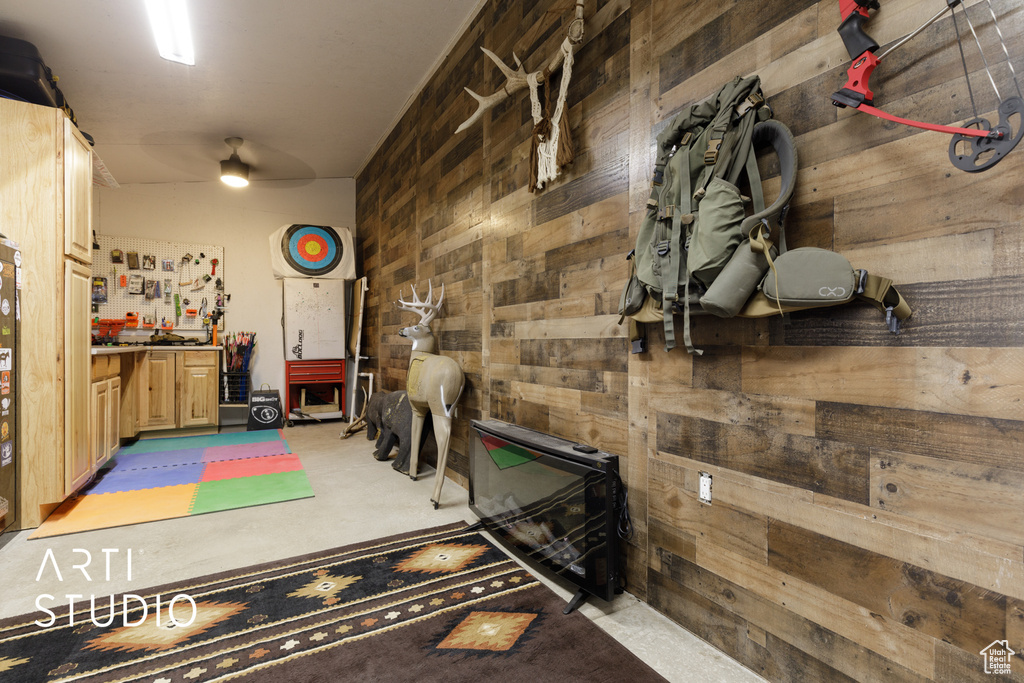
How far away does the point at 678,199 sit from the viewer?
156 cm

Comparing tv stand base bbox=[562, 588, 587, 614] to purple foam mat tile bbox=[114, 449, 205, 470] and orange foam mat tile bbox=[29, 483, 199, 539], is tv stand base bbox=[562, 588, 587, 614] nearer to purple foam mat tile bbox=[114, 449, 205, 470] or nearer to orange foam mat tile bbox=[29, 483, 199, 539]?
orange foam mat tile bbox=[29, 483, 199, 539]

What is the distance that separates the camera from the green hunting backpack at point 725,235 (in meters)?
1.20

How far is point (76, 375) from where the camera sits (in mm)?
2875

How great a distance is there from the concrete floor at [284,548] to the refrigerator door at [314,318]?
2.56 meters

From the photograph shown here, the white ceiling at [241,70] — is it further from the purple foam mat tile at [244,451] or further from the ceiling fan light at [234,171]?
the purple foam mat tile at [244,451]

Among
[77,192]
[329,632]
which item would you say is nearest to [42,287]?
[77,192]

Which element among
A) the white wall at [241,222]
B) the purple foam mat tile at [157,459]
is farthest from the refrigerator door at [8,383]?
the white wall at [241,222]

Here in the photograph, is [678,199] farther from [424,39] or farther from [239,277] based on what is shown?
[239,277]

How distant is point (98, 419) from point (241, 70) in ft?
8.70

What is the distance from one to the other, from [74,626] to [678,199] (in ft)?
8.26

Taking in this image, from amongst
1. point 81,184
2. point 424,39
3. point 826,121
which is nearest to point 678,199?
point 826,121

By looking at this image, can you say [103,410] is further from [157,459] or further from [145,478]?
[157,459]

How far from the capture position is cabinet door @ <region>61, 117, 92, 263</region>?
108 inches

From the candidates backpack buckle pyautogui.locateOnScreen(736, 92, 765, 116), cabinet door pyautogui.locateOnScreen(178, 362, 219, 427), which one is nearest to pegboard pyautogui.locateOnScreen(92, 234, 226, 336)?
cabinet door pyautogui.locateOnScreen(178, 362, 219, 427)
